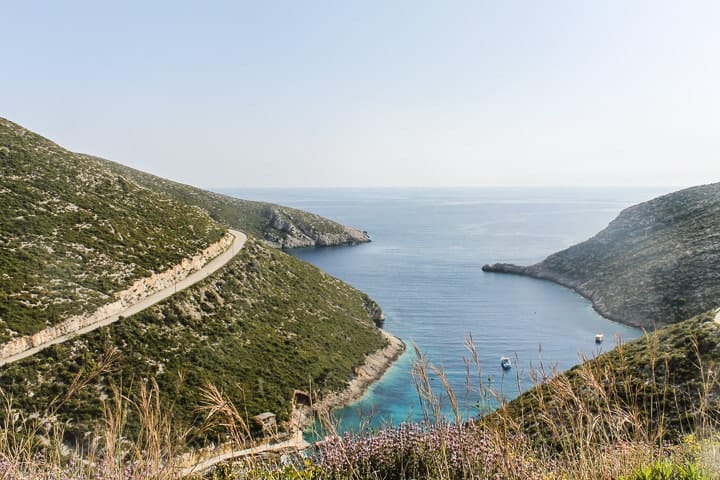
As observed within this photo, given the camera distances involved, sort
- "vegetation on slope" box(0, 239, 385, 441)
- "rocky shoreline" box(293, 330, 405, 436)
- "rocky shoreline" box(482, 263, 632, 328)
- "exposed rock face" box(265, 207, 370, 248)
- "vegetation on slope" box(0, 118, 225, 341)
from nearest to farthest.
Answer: "vegetation on slope" box(0, 239, 385, 441) < "vegetation on slope" box(0, 118, 225, 341) < "rocky shoreline" box(293, 330, 405, 436) < "rocky shoreline" box(482, 263, 632, 328) < "exposed rock face" box(265, 207, 370, 248)

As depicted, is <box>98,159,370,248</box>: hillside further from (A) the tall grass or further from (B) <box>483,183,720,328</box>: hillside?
(A) the tall grass

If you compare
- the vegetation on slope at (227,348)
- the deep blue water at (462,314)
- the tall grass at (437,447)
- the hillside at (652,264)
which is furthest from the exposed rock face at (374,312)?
the tall grass at (437,447)

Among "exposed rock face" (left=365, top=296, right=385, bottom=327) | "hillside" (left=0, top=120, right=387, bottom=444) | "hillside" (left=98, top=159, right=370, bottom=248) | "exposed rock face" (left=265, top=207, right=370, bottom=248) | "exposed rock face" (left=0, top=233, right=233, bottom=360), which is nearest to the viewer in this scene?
"exposed rock face" (left=0, top=233, right=233, bottom=360)

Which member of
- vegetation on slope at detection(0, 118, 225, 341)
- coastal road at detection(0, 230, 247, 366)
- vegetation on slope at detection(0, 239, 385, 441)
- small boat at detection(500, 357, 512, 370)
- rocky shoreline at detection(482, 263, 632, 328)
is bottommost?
small boat at detection(500, 357, 512, 370)

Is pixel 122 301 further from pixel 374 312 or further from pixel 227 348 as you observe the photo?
pixel 374 312

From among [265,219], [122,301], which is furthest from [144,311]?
[265,219]

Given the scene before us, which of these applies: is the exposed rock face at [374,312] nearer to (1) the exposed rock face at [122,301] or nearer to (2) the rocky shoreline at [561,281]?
(1) the exposed rock face at [122,301]

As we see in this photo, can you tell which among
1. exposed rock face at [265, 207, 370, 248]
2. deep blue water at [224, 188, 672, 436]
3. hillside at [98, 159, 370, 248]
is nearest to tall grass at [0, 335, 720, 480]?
deep blue water at [224, 188, 672, 436]

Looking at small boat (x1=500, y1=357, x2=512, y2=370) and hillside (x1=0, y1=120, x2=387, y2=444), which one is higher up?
hillside (x1=0, y1=120, x2=387, y2=444)
